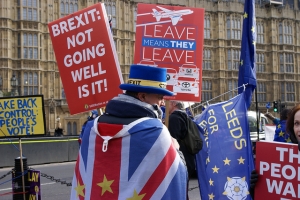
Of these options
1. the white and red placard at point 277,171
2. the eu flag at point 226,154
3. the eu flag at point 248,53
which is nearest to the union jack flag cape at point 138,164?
the white and red placard at point 277,171

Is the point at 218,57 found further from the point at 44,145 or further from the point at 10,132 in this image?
the point at 10,132

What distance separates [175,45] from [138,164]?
12.1 feet

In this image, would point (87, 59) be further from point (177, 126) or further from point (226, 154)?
point (226, 154)

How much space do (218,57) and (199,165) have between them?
29.1 m

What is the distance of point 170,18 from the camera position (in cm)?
623

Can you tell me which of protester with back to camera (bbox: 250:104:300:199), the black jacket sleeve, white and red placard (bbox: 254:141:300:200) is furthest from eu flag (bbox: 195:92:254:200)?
white and red placard (bbox: 254:141:300:200)

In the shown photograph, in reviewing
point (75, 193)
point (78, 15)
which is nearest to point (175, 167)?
point (75, 193)

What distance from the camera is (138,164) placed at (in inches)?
98.9

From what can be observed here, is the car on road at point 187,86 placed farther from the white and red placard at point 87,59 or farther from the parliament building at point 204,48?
the parliament building at point 204,48

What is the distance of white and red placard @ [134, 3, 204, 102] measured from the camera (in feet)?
19.5

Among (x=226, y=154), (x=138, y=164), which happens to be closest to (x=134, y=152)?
(x=138, y=164)

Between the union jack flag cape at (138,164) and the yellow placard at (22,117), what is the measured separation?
3.50 metres

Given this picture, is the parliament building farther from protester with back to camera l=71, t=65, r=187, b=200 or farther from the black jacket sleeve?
protester with back to camera l=71, t=65, r=187, b=200

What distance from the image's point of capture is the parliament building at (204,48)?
86.1 ft
